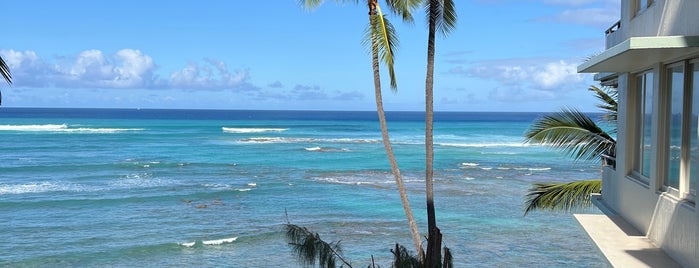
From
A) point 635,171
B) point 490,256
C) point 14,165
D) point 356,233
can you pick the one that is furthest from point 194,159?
point 635,171

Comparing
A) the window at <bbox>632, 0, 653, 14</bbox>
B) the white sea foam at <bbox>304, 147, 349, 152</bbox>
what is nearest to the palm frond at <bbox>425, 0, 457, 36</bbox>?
the window at <bbox>632, 0, 653, 14</bbox>

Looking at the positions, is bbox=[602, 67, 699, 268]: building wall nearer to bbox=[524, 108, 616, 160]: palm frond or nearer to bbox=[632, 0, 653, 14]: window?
bbox=[632, 0, 653, 14]: window

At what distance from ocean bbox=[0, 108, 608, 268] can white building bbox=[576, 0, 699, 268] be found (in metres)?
1.79

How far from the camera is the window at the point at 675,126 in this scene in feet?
25.3

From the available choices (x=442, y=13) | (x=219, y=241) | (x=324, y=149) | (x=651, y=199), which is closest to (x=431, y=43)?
(x=442, y=13)

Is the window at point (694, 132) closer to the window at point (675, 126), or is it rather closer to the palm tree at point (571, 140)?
the window at point (675, 126)

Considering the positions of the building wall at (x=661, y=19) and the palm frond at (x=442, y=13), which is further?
the palm frond at (x=442, y=13)

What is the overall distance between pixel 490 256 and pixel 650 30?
12396 mm

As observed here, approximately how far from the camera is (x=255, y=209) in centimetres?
2822

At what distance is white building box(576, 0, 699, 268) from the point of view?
7.19 metres

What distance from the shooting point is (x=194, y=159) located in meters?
49.8

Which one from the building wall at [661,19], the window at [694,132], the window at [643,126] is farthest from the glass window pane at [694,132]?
the window at [643,126]

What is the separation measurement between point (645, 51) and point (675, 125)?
1.25 meters

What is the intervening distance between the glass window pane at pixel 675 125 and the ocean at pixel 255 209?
335 centimetres
